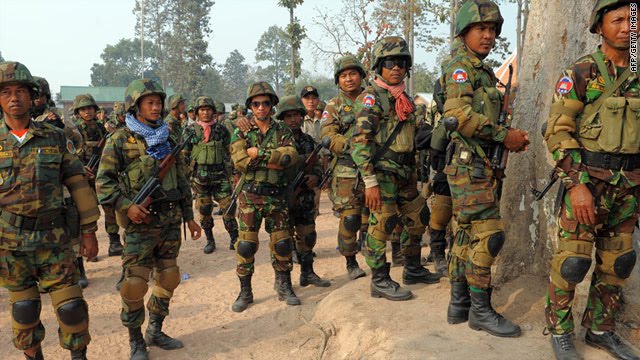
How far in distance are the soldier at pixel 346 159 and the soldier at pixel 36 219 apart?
2.90m

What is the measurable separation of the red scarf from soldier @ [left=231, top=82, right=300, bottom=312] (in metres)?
1.30

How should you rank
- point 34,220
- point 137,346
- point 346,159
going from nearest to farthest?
1. point 34,220
2. point 137,346
3. point 346,159

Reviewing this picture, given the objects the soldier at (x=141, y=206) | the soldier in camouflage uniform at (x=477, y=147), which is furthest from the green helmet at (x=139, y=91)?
the soldier in camouflage uniform at (x=477, y=147)

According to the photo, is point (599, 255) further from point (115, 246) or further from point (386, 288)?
point (115, 246)

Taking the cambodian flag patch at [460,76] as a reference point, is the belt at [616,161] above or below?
below

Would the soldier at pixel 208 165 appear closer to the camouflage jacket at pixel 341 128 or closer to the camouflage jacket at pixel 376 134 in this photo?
the camouflage jacket at pixel 341 128

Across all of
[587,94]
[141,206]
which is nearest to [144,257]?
[141,206]

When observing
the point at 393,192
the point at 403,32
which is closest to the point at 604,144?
the point at 393,192

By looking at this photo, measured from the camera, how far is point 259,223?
18.4 feet

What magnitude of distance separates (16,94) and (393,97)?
3264mm

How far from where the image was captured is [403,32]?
19219mm

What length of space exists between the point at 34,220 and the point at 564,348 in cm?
398

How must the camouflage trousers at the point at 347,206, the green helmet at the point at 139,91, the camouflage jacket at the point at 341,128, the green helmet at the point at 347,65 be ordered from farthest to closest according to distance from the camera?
the green helmet at the point at 347,65
the camouflage jacket at the point at 341,128
the camouflage trousers at the point at 347,206
the green helmet at the point at 139,91

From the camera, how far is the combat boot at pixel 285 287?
5.73 meters
